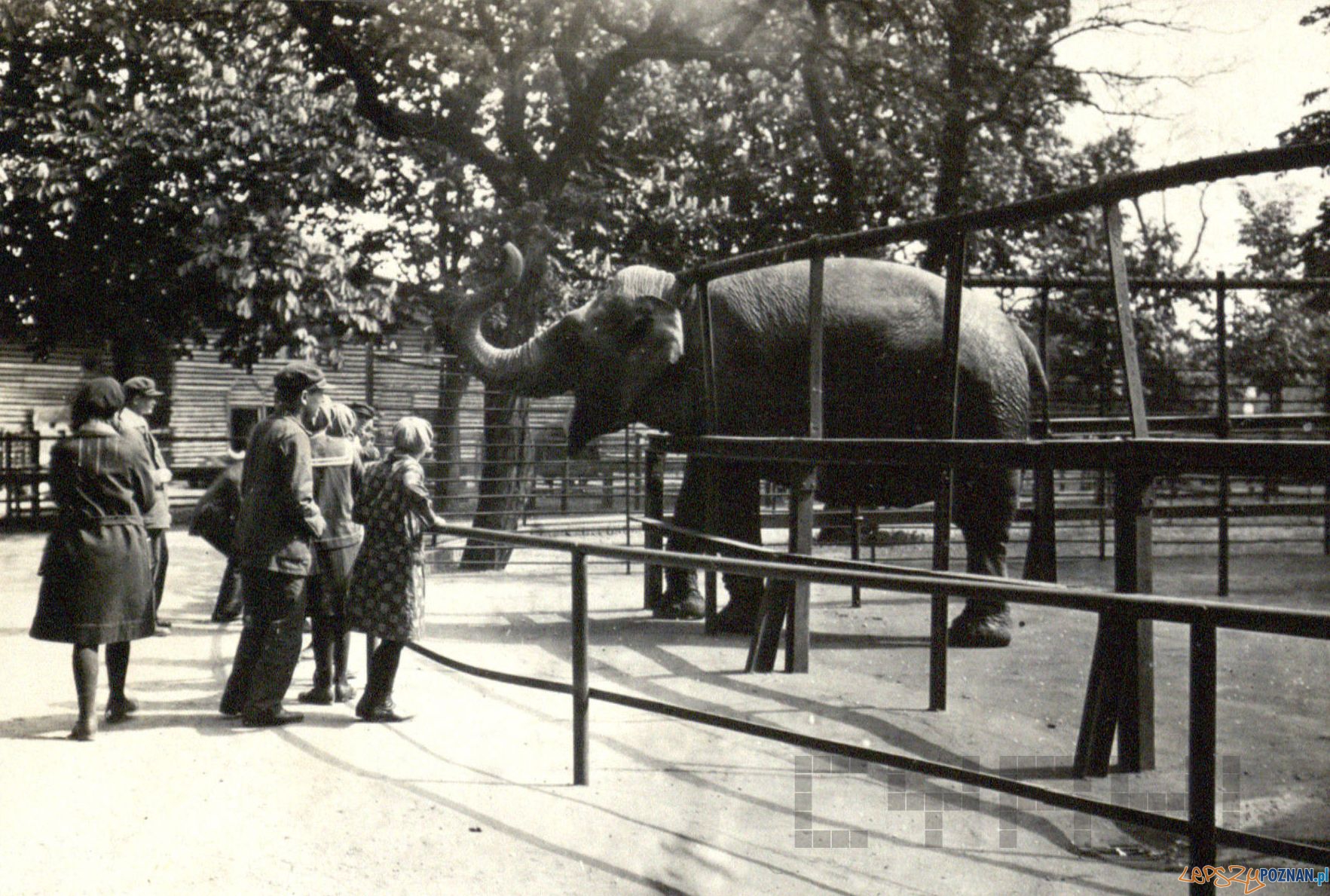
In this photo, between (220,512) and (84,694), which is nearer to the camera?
(84,694)

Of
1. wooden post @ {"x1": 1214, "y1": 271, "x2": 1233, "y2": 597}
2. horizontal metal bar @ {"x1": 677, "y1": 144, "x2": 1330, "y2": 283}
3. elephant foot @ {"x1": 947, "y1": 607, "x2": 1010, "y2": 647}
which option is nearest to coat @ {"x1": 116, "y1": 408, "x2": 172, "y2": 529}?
horizontal metal bar @ {"x1": 677, "y1": 144, "x2": 1330, "y2": 283}

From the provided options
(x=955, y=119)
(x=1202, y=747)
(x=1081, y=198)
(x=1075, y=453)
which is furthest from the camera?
(x=955, y=119)

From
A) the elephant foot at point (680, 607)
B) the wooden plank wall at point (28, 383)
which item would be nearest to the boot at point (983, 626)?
the elephant foot at point (680, 607)

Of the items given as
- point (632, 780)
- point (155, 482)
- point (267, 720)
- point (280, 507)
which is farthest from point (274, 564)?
point (155, 482)

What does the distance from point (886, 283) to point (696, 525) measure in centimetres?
205

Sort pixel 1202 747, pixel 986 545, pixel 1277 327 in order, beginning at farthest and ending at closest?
pixel 1277 327 < pixel 986 545 < pixel 1202 747

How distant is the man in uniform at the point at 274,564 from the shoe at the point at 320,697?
37 centimetres

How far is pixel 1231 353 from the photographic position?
30.4 meters

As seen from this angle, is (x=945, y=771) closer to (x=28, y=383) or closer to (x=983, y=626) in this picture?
(x=983, y=626)

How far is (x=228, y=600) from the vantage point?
8.69 m

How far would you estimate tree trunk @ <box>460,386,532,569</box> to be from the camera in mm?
12602

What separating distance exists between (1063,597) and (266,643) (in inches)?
158

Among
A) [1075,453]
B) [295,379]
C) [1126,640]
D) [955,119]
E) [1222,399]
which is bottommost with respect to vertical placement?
[1126,640]

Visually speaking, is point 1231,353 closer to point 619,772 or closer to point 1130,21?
point 1130,21
